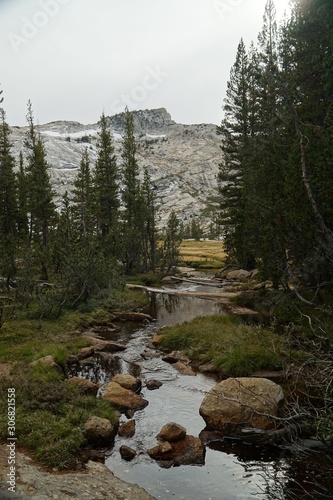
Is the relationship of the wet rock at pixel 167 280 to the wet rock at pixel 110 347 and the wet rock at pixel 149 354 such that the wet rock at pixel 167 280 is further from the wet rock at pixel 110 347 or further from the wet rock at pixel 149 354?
the wet rock at pixel 149 354

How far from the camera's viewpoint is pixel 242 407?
10.3 metres

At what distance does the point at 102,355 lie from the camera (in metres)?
16.4

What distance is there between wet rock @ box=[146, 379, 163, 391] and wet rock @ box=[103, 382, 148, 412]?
114cm

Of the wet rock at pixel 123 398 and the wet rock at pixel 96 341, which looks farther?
the wet rock at pixel 96 341

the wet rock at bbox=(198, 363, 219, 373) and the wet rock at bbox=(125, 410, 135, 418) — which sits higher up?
the wet rock at bbox=(125, 410, 135, 418)

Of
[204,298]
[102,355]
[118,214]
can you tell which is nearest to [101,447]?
[102,355]

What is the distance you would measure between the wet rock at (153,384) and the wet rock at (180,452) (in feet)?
12.6

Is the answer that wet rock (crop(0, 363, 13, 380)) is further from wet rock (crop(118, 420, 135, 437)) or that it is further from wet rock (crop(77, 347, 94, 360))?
wet rock (crop(118, 420, 135, 437))

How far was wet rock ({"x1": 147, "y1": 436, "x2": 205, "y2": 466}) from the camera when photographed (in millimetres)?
8789

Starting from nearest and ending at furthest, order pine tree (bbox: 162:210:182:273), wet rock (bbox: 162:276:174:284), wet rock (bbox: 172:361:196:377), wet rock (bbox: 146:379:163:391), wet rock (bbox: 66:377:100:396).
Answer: wet rock (bbox: 66:377:100:396)
wet rock (bbox: 146:379:163:391)
wet rock (bbox: 172:361:196:377)
wet rock (bbox: 162:276:174:284)
pine tree (bbox: 162:210:182:273)

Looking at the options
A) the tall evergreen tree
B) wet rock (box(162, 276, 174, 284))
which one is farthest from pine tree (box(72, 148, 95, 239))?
wet rock (box(162, 276, 174, 284))

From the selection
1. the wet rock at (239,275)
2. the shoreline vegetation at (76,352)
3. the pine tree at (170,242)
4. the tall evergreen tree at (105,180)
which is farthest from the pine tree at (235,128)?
the shoreline vegetation at (76,352)

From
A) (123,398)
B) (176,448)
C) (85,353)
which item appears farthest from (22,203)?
(176,448)

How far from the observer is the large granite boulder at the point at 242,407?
1002cm
